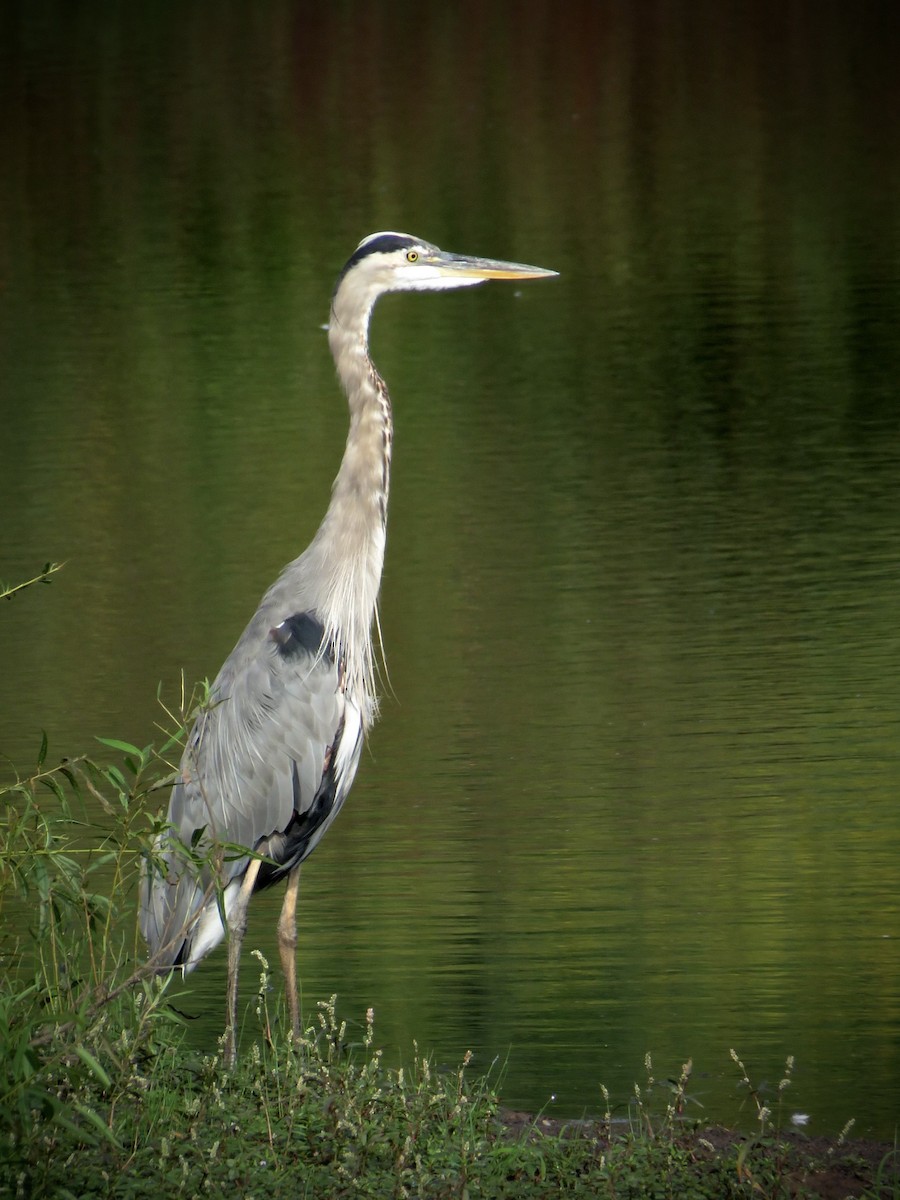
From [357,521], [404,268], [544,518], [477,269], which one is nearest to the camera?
[357,521]

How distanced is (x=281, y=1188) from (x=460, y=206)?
1656 centimetres

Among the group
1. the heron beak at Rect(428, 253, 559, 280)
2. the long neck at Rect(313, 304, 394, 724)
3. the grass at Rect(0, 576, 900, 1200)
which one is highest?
the heron beak at Rect(428, 253, 559, 280)

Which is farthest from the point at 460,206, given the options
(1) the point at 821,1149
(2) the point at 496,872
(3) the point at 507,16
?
(1) the point at 821,1149

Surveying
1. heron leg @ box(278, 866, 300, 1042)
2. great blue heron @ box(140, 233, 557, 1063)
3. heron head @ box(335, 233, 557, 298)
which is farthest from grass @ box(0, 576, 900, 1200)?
heron head @ box(335, 233, 557, 298)

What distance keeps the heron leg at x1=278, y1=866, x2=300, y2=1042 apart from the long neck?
0.46m

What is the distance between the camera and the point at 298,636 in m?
5.77

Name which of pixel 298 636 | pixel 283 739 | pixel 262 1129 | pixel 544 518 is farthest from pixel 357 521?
pixel 544 518

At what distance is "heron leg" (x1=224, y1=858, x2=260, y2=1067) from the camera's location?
5.16m

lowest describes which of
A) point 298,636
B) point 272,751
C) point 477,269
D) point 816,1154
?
point 816,1154

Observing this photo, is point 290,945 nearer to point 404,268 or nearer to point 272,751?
point 272,751

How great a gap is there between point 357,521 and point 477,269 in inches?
38.9

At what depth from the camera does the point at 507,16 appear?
3184 centimetres

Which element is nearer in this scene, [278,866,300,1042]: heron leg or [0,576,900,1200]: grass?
[0,576,900,1200]: grass

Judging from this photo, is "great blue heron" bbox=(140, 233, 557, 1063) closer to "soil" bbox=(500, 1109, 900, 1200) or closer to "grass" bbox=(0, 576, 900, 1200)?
"grass" bbox=(0, 576, 900, 1200)
